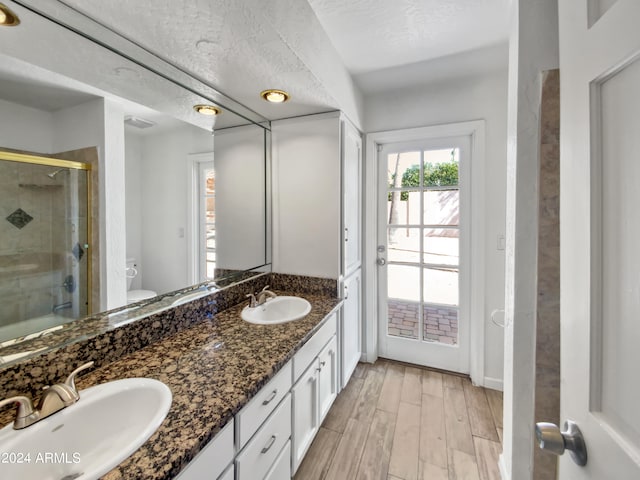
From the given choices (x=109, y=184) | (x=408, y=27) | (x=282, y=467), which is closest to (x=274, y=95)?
(x=408, y=27)

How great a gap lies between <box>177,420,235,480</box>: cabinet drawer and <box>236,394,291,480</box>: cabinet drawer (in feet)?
0.26

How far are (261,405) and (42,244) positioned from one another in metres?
0.92

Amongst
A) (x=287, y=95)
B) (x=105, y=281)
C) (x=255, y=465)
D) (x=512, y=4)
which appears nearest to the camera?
(x=255, y=465)

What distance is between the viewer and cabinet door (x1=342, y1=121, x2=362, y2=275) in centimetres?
186

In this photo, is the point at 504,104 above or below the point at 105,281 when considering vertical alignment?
above

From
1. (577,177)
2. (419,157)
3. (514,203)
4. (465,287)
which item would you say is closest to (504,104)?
(419,157)

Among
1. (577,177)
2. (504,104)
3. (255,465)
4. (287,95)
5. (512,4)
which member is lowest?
(255,465)

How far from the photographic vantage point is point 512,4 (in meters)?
1.24

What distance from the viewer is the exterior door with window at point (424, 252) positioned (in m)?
2.16

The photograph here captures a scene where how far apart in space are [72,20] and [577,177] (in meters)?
1.51

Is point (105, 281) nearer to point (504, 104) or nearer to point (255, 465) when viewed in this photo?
point (255, 465)

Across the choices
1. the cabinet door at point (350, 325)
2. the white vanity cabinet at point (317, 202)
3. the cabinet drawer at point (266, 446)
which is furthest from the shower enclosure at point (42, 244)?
the cabinet door at point (350, 325)

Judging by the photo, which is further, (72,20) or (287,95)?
(287,95)

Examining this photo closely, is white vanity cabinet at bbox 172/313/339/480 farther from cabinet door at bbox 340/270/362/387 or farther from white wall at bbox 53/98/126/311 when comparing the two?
white wall at bbox 53/98/126/311
